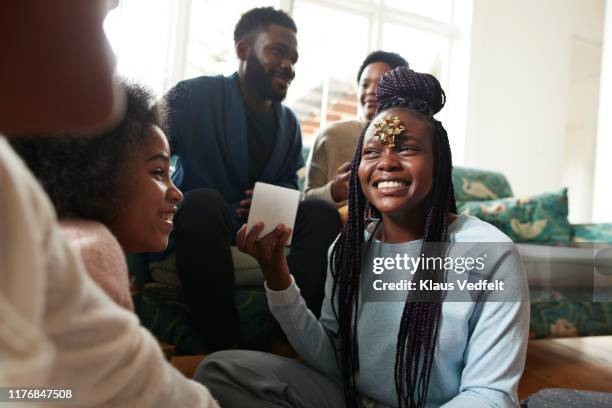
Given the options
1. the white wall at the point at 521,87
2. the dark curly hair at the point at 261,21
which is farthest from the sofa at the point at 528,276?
the white wall at the point at 521,87

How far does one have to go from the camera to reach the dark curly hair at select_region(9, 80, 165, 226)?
0.52 m

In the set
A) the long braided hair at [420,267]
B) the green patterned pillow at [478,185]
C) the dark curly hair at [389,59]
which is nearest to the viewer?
the long braided hair at [420,267]

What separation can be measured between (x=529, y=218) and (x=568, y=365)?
2.07 ft

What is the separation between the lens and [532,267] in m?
1.65

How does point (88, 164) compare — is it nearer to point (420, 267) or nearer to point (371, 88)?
point (420, 267)

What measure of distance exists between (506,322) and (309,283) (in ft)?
2.27

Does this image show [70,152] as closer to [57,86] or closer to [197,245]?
[57,86]

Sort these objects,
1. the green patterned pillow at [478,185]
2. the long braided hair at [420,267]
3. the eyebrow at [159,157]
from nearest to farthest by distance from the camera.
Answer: the eyebrow at [159,157] < the long braided hair at [420,267] < the green patterned pillow at [478,185]

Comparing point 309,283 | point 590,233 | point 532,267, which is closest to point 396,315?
point 309,283

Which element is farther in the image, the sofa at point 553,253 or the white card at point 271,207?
the sofa at point 553,253

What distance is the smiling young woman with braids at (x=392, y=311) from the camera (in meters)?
0.76

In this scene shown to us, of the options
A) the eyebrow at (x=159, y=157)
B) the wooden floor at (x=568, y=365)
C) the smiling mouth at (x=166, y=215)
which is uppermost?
the eyebrow at (x=159, y=157)

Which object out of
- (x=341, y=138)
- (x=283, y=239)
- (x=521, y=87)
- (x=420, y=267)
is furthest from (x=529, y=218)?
(x=521, y=87)

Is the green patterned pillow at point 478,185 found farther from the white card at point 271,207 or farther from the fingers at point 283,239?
the fingers at point 283,239
